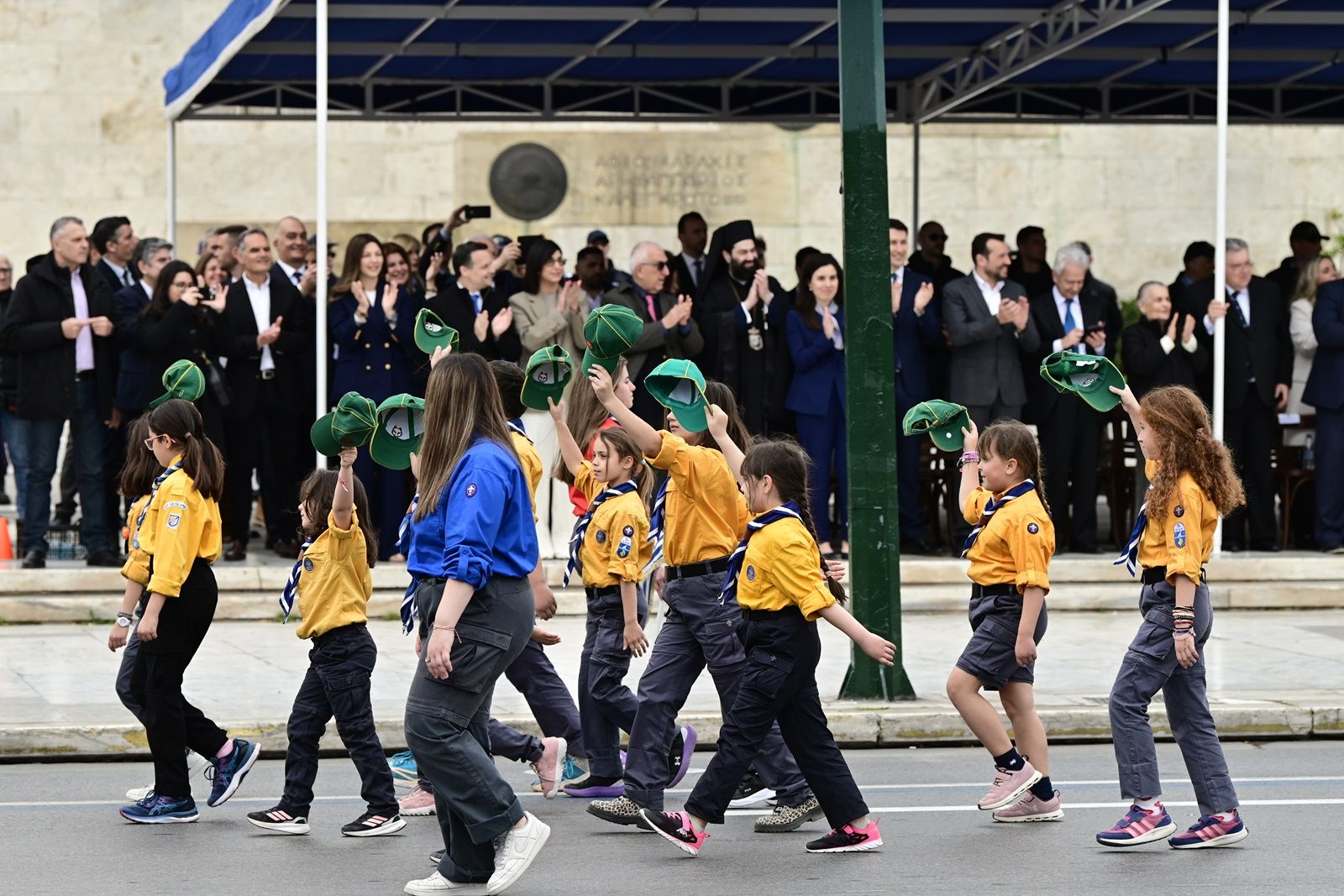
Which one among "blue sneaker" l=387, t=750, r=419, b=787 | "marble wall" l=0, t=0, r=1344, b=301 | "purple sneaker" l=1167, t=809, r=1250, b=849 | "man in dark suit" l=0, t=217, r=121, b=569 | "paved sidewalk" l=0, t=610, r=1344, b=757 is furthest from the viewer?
"marble wall" l=0, t=0, r=1344, b=301

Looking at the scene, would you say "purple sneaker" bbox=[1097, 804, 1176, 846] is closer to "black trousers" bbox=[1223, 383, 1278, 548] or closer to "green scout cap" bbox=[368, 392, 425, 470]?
"green scout cap" bbox=[368, 392, 425, 470]

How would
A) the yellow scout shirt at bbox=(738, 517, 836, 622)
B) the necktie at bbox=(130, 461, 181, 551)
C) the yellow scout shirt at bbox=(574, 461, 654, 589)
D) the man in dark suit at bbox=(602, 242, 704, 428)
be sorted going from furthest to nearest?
the man in dark suit at bbox=(602, 242, 704, 428) < the yellow scout shirt at bbox=(574, 461, 654, 589) < the necktie at bbox=(130, 461, 181, 551) < the yellow scout shirt at bbox=(738, 517, 836, 622)

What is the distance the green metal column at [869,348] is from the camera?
1080 cm

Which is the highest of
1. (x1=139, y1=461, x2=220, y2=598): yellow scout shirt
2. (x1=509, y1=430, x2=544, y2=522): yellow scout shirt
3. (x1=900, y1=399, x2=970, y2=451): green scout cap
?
(x1=900, y1=399, x2=970, y2=451): green scout cap

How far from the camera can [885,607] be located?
10.8 m

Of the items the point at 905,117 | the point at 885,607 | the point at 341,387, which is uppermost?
the point at 905,117

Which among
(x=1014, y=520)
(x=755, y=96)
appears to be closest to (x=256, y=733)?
(x=1014, y=520)

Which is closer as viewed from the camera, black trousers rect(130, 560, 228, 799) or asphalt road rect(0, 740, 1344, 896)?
asphalt road rect(0, 740, 1344, 896)

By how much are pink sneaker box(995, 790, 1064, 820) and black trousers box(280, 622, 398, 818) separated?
245 cm

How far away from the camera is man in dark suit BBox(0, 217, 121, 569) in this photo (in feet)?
44.7

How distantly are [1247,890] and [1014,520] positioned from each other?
1.85 meters

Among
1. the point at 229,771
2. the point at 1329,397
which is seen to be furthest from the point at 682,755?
the point at 1329,397

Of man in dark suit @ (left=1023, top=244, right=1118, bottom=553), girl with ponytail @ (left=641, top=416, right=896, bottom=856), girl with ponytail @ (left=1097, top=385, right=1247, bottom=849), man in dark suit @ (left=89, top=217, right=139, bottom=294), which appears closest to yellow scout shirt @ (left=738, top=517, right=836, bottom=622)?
girl with ponytail @ (left=641, top=416, right=896, bottom=856)

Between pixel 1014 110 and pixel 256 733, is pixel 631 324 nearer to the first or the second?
pixel 256 733
